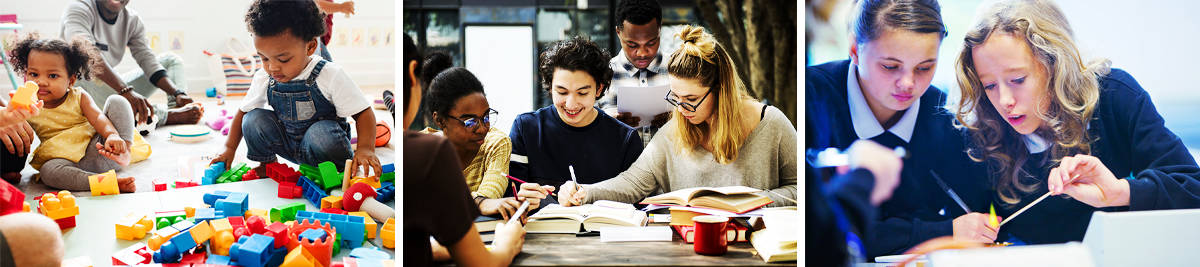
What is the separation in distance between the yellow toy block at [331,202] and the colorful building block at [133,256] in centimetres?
62

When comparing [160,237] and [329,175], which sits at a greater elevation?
[329,175]

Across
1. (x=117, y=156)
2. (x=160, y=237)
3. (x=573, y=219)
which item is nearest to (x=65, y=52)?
(x=117, y=156)

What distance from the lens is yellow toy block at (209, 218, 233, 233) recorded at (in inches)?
118

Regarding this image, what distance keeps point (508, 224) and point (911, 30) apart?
5.21ft

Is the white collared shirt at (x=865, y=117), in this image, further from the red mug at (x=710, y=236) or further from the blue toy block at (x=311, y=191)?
the blue toy block at (x=311, y=191)

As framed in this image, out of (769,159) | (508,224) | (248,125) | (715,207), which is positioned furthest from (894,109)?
(248,125)

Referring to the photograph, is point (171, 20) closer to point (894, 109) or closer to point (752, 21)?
point (752, 21)

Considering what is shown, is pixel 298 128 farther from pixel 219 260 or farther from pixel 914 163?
pixel 914 163

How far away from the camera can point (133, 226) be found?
302cm

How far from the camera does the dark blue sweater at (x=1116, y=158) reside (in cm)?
307

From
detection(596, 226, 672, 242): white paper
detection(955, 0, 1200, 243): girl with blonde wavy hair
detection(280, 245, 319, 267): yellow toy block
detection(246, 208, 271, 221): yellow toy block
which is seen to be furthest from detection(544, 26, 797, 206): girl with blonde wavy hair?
detection(246, 208, 271, 221): yellow toy block

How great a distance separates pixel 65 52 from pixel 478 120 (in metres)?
1.51

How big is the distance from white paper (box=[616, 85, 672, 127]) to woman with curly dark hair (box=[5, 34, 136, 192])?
72.8 inches

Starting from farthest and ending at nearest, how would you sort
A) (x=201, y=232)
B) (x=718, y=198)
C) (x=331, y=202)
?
(x=331, y=202), (x=718, y=198), (x=201, y=232)
